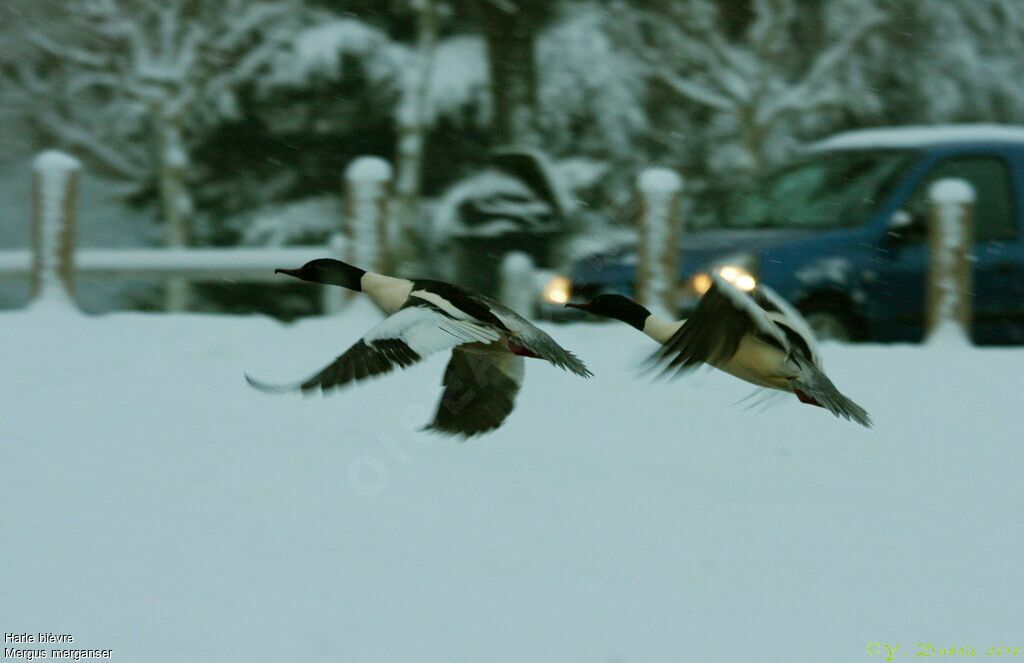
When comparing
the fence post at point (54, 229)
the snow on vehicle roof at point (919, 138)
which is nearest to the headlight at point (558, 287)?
the snow on vehicle roof at point (919, 138)

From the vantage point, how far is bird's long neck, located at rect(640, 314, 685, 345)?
3.39m

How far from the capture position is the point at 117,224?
18.9 meters

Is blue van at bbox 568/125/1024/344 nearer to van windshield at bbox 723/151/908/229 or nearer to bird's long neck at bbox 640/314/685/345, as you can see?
van windshield at bbox 723/151/908/229

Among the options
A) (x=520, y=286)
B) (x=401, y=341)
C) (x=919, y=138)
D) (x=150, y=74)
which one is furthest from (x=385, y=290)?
(x=150, y=74)

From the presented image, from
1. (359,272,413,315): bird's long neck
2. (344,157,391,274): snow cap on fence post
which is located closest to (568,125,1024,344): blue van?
(344,157,391,274): snow cap on fence post

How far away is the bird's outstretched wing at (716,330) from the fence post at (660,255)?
5.77 m

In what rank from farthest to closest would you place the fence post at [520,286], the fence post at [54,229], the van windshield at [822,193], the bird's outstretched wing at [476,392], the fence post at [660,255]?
the fence post at [520,286]
the fence post at [54,229]
the fence post at [660,255]
the van windshield at [822,193]
the bird's outstretched wing at [476,392]

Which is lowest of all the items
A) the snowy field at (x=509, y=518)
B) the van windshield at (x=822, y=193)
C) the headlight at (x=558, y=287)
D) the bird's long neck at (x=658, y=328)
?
the snowy field at (x=509, y=518)

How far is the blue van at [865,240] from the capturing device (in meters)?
8.59

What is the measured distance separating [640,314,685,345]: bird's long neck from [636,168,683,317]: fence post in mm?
5611

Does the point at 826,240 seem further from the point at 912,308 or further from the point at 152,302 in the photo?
the point at 152,302

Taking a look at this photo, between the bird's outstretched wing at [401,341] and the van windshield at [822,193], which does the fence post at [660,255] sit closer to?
the van windshield at [822,193]

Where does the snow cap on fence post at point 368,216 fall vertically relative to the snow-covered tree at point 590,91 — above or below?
below

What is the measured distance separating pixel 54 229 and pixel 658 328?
7.53 m
